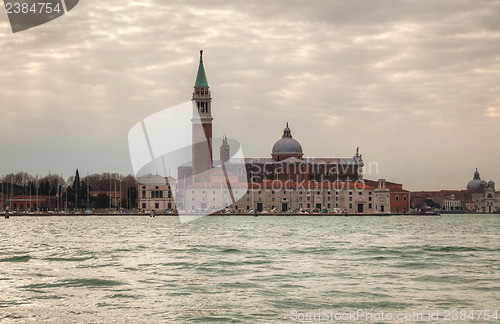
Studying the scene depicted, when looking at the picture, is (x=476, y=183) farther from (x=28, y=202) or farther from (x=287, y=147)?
(x=28, y=202)

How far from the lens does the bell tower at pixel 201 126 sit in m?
72.4

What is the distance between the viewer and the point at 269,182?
243 feet

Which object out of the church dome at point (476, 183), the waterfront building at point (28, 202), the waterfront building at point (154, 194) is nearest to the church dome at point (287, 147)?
the waterfront building at point (154, 194)

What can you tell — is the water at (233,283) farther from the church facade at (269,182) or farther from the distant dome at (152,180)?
the distant dome at (152,180)

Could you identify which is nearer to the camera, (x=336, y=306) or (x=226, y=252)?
(x=336, y=306)

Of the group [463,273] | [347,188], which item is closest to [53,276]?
[463,273]

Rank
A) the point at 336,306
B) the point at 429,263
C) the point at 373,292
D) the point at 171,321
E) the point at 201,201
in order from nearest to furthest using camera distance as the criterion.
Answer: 1. the point at 171,321
2. the point at 336,306
3. the point at 373,292
4. the point at 429,263
5. the point at 201,201

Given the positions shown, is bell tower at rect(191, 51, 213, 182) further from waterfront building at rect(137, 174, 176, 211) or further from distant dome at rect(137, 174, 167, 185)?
distant dome at rect(137, 174, 167, 185)

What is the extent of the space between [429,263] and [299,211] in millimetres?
56605

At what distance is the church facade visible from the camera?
72000mm

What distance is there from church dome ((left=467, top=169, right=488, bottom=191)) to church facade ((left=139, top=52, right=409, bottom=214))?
44901 mm

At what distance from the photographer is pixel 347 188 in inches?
2928

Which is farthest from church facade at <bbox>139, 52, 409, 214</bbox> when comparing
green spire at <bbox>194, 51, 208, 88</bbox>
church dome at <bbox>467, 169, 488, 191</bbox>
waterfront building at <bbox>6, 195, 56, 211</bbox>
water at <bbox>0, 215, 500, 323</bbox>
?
water at <bbox>0, 215, 500, 323</bbox>

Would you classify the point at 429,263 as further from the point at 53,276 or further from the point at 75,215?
the point at 75,215
